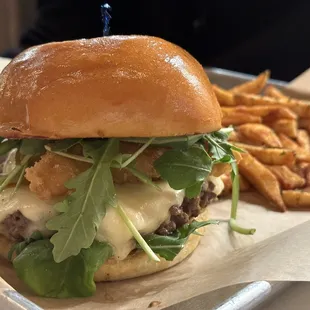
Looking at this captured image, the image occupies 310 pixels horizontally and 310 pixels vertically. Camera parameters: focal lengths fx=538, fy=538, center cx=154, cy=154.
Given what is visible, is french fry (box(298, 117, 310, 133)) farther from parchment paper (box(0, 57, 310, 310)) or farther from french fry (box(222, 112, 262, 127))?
parchment paper (box(0, 57, 310, 310))

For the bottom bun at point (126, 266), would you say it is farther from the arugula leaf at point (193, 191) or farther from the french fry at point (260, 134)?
the french fry at point (260, 134)

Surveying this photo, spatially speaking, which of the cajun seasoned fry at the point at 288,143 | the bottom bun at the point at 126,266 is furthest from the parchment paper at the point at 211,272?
the cajun seasoned fry at the point at 288,143

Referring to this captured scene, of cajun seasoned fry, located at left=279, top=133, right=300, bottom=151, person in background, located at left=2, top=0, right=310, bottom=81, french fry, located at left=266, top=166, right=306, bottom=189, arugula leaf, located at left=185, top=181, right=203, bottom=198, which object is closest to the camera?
arugula leaf, located at left=185, top=181, right=203, bottom=198

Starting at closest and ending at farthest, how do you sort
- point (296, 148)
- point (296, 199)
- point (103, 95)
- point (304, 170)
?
point (103, 95) → point (296, 199) → point (304, 170) → point (296, 148)

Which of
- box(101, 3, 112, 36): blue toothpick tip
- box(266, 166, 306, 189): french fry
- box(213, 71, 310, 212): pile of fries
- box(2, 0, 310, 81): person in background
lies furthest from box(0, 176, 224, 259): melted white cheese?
box(2, 0, 310, 81): person in background

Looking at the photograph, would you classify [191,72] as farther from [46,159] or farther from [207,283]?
[207,283]

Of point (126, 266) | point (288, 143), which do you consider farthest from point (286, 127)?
point (126, 266)

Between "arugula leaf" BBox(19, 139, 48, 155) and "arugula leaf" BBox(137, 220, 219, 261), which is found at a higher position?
"arugula leaf" BBox(19, 139, 48, 155)

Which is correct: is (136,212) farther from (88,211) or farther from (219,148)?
(219,148)
